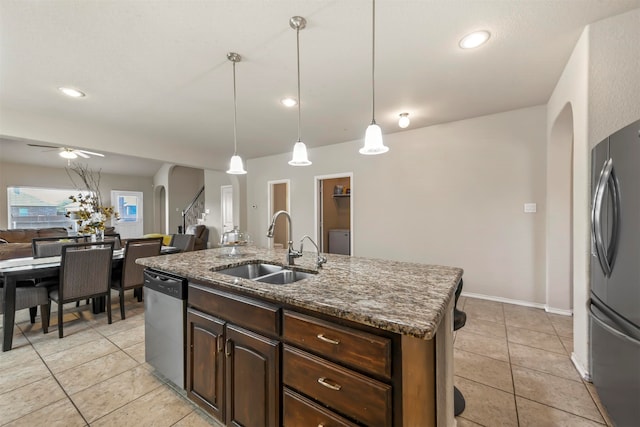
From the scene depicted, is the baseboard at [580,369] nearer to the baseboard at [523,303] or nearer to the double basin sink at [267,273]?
the baseboard at [523,303]

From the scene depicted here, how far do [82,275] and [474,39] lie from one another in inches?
168

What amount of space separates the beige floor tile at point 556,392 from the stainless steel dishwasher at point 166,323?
7.62 feet

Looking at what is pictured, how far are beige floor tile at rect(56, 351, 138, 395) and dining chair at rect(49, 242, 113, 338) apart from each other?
0.78 meters

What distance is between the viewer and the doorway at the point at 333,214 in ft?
17.7

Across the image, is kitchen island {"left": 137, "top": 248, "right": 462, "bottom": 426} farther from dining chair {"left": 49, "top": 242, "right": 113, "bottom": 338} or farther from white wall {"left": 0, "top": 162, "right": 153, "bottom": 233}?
white wall {"left": 0, "top": 162, "right": 153, "bottom": 233}

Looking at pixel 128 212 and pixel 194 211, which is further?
pixel 194 211

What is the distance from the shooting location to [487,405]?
1.69 metres

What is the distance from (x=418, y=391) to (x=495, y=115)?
3780 mm

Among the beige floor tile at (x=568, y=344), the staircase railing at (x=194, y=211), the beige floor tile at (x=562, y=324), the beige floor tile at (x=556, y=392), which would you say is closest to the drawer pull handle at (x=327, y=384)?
the beige floor tile at (x=556, y=392)

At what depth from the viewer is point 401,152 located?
427 centimetres

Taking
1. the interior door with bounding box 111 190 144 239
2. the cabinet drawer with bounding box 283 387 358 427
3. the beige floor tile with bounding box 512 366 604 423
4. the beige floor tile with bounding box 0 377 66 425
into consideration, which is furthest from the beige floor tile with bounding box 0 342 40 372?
the interior door with bounding box 111 190 144 239

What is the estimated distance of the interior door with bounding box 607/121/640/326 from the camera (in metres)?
1.29

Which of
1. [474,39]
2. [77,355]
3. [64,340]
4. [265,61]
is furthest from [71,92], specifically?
[474,39]

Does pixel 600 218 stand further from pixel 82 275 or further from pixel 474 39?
pixel 82 275
